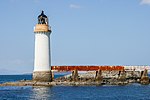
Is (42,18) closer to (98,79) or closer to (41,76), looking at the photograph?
(41,76)

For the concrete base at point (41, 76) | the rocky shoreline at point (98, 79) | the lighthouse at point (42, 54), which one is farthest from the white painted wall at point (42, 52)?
the rocky shoreline at point (98, 79)

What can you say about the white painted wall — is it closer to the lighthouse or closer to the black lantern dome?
the lighthouse

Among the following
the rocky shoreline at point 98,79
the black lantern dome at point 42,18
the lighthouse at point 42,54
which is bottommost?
the rocky shoreline at point 98,79

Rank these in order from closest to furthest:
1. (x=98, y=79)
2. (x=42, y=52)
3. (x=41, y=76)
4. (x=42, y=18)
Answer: (x=42, y=52) < (x=41, y=76) < (x=42, y=18) < (x=98, y=79)

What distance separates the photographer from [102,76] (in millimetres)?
77812

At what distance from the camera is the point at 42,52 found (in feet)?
225

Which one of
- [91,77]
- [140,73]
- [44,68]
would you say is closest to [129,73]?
[140,73]

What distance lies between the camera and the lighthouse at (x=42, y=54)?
68.5 metres

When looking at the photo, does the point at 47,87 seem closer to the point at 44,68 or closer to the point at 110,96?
the point at 44,68

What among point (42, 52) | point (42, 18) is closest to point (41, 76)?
point (42, 52)

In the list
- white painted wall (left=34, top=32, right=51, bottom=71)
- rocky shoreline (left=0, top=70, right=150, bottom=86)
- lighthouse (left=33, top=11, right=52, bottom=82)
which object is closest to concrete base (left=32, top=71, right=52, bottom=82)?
lighthouse (left=33, top=11, right=52, bottom=82)

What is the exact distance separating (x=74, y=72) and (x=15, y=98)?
949 inches

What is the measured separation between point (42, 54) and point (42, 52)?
33cm

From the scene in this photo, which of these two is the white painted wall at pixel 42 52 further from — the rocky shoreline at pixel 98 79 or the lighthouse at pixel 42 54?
the rocky shoreline at pixel 98 79
